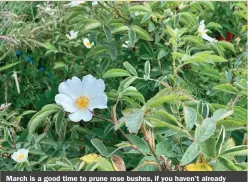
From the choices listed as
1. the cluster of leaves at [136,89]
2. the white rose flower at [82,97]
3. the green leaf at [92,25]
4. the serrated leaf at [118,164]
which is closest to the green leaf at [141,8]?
the cluster of leaves at [136,89]

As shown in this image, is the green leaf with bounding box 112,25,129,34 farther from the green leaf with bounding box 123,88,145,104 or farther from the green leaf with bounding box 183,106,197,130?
the green leaf with bounding box 183,106,197,130

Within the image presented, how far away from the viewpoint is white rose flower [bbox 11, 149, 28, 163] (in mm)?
1338

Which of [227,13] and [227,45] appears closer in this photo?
[227,45]

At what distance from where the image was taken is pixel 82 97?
4.45ft

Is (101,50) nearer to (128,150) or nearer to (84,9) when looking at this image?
(84,9)

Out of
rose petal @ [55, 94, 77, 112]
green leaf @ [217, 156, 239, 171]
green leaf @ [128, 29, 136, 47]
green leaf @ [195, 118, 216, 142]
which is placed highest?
green leaf @ [128, 29, 136, 47]

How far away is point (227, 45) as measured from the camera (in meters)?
1.83

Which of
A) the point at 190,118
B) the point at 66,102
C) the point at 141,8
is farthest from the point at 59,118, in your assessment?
the point at 141,8

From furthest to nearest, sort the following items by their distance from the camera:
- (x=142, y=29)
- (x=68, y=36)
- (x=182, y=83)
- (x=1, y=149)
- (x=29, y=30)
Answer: (x=29, y=30), (x=68, y=36), (x=142, y=29), (x=182, y=83), (x=1, y=149)

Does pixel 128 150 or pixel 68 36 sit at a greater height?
pixel 68 36

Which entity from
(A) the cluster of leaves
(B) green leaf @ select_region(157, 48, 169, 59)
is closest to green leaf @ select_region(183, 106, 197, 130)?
(A) the cluster of leaves
